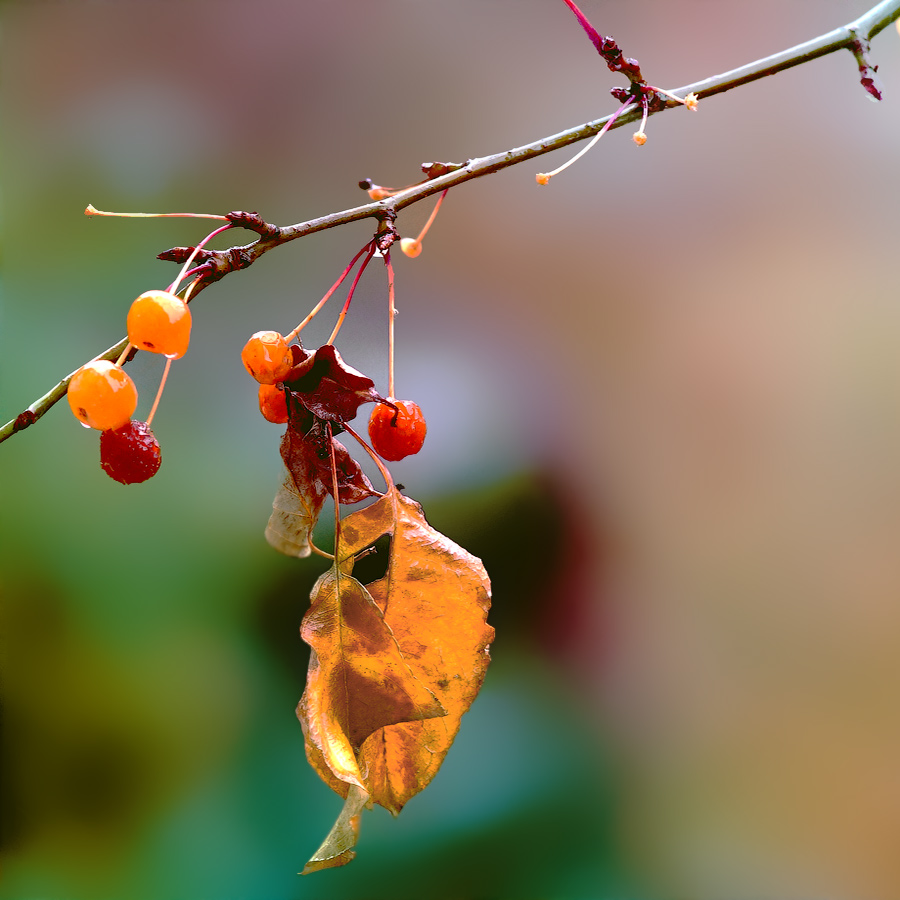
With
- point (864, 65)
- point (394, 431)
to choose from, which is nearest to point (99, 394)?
point (394, 431)

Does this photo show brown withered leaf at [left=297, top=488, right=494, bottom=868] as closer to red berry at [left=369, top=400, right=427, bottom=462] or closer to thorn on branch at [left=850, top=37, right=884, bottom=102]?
red berry at [left=369, top=400, right=427, bottom=462]

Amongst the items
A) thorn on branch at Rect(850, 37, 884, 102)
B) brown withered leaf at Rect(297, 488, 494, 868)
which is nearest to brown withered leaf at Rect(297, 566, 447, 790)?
brown withered leaf at Rect(297, 488, 494, 868)

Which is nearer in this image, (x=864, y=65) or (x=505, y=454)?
(x=864, y=65)

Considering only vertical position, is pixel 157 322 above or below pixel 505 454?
below

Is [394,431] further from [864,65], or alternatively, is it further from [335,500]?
[864,65]

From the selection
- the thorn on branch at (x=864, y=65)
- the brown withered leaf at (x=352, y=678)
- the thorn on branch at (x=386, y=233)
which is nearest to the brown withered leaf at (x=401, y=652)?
the brown withered leaf at (x=352, y=678)

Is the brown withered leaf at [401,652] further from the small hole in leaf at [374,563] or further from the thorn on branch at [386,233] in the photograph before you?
the thorn on branch at [386,233]

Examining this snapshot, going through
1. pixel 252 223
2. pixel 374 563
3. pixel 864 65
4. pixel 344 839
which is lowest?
pixel 344 839
